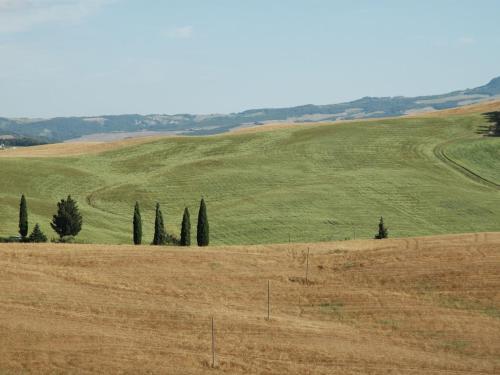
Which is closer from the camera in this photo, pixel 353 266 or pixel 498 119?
pixel 353 266

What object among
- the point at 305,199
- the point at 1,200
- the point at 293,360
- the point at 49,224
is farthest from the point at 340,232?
the point at 293,360

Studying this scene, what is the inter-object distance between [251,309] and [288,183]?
6247 centimetres

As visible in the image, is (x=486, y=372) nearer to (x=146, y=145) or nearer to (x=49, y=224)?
(x=49, y=224)

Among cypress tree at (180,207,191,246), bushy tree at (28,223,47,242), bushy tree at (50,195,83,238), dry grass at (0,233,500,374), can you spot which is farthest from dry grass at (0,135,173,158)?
dry grass at (0,233,500,374)

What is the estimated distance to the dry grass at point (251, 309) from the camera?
1380 inches

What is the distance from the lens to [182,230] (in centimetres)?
6788

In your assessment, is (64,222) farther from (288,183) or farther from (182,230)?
(288,183)

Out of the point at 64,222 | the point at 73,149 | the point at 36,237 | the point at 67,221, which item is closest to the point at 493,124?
the point at 73,149

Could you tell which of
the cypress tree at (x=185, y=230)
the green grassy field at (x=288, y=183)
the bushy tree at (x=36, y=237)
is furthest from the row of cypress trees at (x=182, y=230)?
the bushy tree at (x=36, y=237)

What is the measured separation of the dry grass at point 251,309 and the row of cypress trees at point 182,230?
39.5 ft

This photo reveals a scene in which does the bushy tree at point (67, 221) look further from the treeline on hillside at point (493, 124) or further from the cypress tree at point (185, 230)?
the treeline on hillside at point (493, 124)

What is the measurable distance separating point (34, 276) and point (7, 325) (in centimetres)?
861

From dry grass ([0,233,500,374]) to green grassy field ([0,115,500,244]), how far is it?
971 inches

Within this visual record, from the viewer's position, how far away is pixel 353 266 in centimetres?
5041
